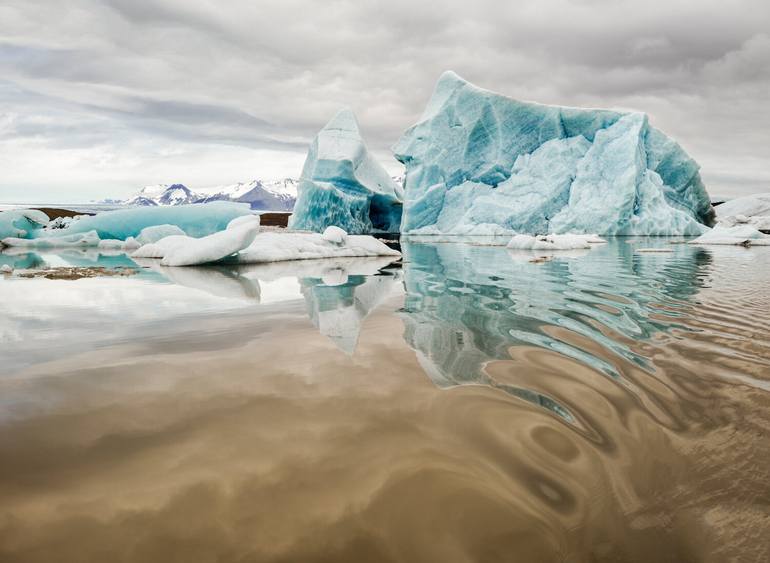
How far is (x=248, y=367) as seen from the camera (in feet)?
5.51

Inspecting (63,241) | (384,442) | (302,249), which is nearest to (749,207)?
(302,249)

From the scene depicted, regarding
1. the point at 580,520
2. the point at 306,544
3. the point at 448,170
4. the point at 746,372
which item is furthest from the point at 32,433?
the point at 448,170

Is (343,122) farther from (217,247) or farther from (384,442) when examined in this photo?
(384,442)

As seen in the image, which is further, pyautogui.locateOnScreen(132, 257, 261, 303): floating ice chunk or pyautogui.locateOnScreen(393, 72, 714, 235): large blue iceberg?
pyautogui.locateOnScreen(393, 72, 714, 235): large blue iceberg

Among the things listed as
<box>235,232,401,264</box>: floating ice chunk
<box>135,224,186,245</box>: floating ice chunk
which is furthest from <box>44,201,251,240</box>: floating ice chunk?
<box>235,232,401,264</box>: floating ice chunk

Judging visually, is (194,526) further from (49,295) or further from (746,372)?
(49,295)

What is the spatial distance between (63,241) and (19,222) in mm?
2513

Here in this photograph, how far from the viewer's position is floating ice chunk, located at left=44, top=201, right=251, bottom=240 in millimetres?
12289

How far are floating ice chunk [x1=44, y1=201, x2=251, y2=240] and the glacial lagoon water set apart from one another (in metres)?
10.5

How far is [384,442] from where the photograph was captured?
1083mm

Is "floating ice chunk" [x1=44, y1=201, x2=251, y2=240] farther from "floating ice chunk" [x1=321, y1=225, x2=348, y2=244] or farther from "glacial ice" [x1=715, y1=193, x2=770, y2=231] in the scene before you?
"glacial ice" [x1=715, y1=193, x2=770, y2=231]

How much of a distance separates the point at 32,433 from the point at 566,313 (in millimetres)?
2626

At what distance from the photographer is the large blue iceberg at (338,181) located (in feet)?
72.4

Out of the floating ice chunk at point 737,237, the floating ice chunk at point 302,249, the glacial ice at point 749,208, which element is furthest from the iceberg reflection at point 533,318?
the glacial ice at point 749,208
